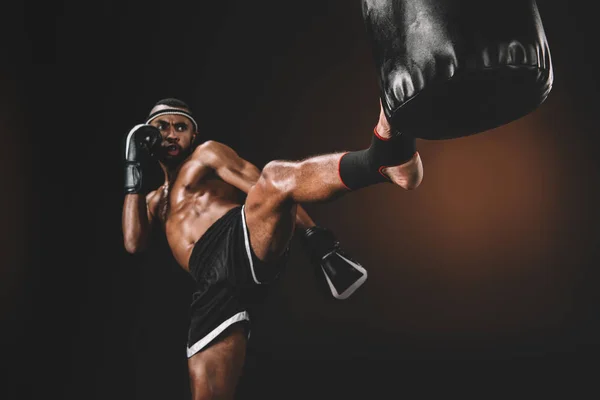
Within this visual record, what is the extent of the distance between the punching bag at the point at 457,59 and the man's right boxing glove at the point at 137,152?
123cm

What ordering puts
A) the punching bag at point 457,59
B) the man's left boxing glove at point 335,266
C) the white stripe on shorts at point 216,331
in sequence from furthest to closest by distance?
1. the white stripe on shorts at point 216,331
2. the man's left boxing glove at point 335,266
3. the punching bag at point 457,59

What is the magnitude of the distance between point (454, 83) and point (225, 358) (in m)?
1.16

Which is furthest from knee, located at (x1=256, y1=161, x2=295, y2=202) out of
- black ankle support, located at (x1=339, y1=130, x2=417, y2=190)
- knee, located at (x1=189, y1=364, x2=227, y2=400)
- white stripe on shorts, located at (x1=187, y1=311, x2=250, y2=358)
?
knee, located at (x1=189, y1=364, x2=227, y2=400)

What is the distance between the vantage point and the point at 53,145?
8.22 feet

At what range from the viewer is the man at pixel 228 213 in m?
1.24

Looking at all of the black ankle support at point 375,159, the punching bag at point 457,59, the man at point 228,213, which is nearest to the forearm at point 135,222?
the man at point 228,213

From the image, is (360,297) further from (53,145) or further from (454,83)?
(454,83)

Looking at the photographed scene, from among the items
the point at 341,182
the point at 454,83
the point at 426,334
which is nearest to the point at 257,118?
the point at 426,334

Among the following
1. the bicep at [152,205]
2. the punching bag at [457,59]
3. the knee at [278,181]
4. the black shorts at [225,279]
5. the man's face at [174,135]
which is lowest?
the black shorts at [225,279]

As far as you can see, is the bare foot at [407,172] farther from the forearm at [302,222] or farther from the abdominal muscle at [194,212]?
the abdominal muscle at [194,212]

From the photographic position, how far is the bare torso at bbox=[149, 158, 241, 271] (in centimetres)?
190

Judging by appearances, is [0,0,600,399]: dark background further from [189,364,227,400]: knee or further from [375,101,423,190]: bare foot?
[375,101,423,190]: bare foot

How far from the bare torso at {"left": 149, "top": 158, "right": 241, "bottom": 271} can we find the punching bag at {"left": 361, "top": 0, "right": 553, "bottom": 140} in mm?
1046

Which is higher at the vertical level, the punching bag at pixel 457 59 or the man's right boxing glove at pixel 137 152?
the punching bag at pixel 457 59
